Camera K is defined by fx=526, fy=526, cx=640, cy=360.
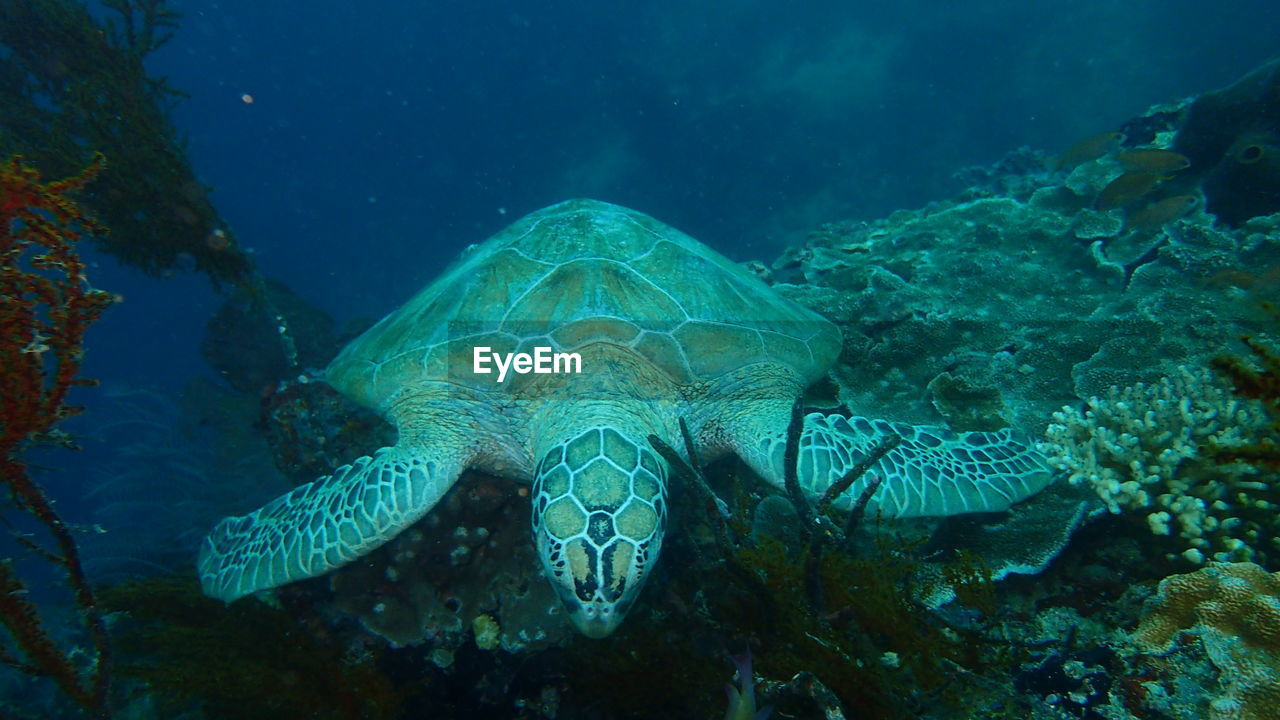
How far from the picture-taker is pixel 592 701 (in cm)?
311

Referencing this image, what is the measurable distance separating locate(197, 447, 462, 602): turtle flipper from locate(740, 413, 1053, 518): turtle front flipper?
7.00 feet

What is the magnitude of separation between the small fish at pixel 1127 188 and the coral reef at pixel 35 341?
8792 mm

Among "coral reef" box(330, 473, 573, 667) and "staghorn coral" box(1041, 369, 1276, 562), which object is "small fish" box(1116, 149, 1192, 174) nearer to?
"staghorn coral" box(1041, 369, 1276, 562)

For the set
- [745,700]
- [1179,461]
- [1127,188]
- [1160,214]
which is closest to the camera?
[745,700]

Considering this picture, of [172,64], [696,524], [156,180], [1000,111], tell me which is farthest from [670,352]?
[172,64]

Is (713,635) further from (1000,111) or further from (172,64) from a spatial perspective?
(172,64)

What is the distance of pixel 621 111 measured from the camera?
141 feet

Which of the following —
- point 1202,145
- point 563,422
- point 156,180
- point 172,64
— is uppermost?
point 172,64

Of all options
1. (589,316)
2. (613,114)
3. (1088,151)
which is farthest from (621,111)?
(589,316)

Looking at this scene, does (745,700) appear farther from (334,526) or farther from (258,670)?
(258,670)

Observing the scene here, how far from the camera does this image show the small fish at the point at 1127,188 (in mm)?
5844

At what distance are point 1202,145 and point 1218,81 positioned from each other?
3761cm

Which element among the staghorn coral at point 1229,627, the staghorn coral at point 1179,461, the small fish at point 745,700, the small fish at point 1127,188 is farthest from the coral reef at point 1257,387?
the small fish at point 1127,188

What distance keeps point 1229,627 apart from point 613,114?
4657 cm
